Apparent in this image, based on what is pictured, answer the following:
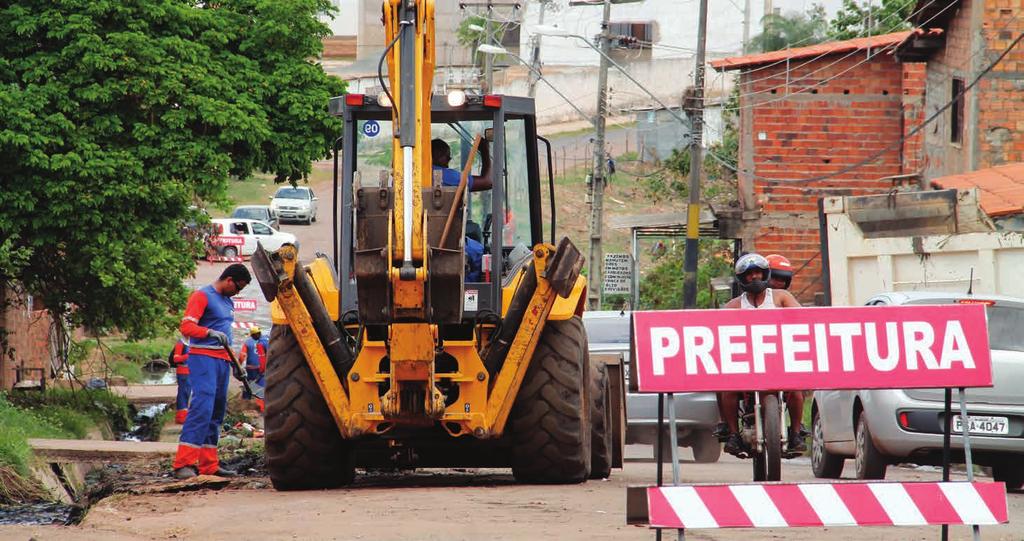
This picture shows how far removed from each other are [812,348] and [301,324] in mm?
4499

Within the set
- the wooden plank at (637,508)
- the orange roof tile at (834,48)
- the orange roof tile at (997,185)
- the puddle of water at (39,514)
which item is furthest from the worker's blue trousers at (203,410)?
the orange roof tile at (834,48)

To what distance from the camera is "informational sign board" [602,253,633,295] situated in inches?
1292

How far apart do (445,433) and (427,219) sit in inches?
70.5

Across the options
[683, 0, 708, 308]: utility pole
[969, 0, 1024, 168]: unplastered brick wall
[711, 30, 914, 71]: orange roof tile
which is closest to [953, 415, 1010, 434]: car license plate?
[969, 0, 1024, 168]: unplastered brick wall

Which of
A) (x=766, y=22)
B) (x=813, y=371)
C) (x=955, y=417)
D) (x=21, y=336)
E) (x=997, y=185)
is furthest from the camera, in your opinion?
(x=766, y=22)

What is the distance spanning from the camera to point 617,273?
32.8m

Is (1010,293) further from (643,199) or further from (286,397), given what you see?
(643,199)

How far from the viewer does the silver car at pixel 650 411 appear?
16.7 m

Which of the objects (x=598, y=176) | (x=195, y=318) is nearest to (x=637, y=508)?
(x=195, y=318)

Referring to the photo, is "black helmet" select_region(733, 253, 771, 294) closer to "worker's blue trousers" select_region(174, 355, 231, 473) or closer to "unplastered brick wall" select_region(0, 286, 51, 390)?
"worker's blue trousers" select_region(174, 355, 231, 473)

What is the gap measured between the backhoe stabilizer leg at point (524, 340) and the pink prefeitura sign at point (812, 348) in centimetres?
362

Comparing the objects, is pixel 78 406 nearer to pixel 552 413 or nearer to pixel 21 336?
pixel 21 336

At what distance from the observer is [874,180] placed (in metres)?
31.6

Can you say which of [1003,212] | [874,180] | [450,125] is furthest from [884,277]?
[874,180]
